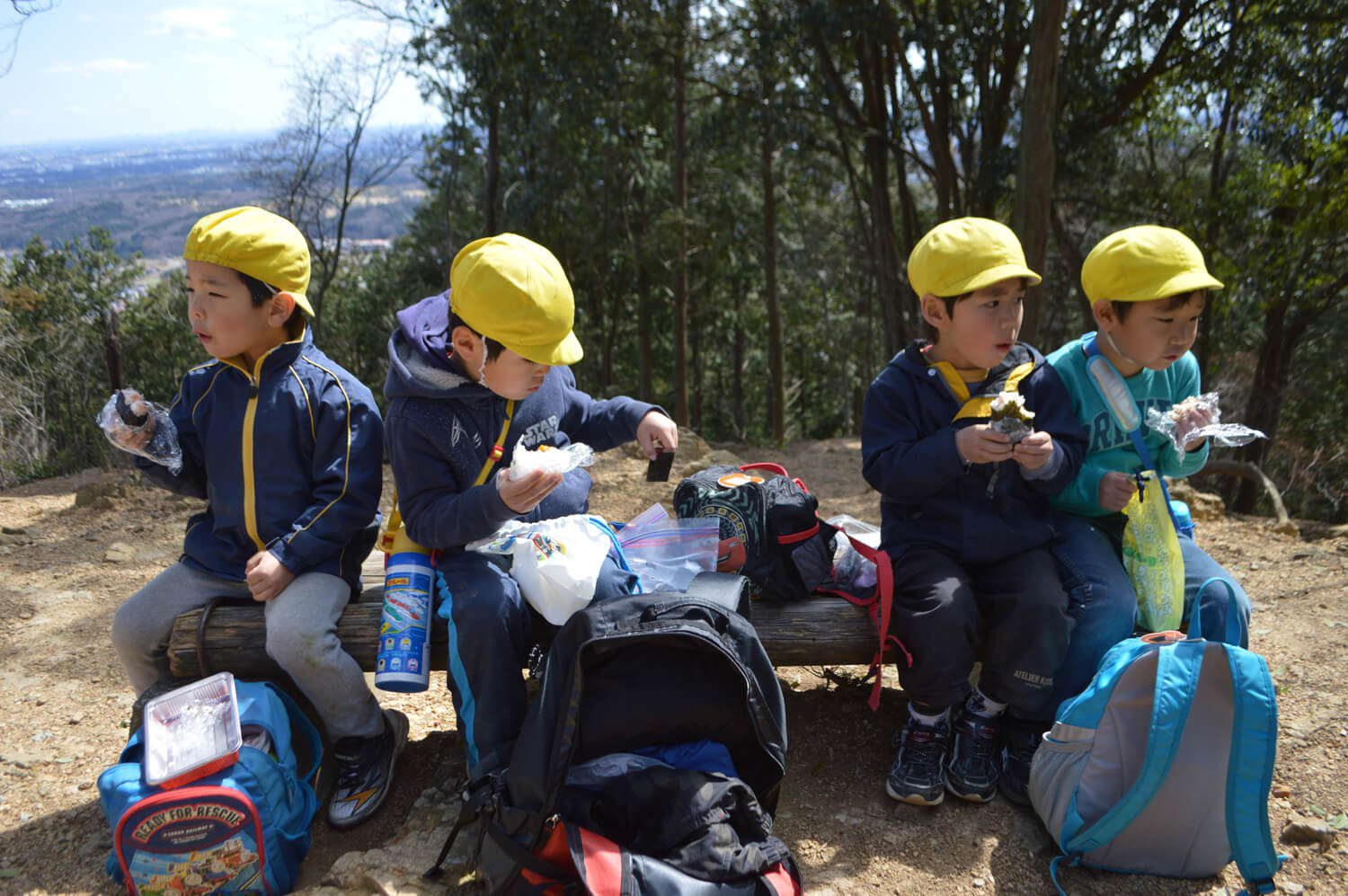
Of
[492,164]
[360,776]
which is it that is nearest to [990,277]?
[360,776]

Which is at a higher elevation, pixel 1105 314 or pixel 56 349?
pixel 1105 314

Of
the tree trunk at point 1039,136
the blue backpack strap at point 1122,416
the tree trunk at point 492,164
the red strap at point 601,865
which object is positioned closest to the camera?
the red strap at point 601,865

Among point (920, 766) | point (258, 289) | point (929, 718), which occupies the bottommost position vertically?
point (920, 766)

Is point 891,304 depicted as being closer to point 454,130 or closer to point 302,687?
point 454,130

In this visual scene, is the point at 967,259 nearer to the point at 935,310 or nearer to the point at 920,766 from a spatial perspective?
the point at 935,310

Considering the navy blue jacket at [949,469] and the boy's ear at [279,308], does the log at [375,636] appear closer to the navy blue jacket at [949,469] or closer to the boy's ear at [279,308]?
the navy blue jacket at [949,469]

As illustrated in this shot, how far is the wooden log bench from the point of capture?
2.88 metres

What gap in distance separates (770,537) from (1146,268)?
5.19 ft

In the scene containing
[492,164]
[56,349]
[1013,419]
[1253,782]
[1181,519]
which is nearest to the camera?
[1253,782]

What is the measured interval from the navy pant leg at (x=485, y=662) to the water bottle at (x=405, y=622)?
0.09 m

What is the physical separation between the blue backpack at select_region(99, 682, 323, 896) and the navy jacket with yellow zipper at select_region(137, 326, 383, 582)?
0.59m

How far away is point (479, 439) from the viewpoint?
2816 millimetres

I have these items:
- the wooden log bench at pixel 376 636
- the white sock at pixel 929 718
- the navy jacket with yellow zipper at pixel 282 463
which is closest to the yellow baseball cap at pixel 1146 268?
the wooden log bench at pixel 376 636

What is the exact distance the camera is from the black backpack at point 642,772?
215cm
